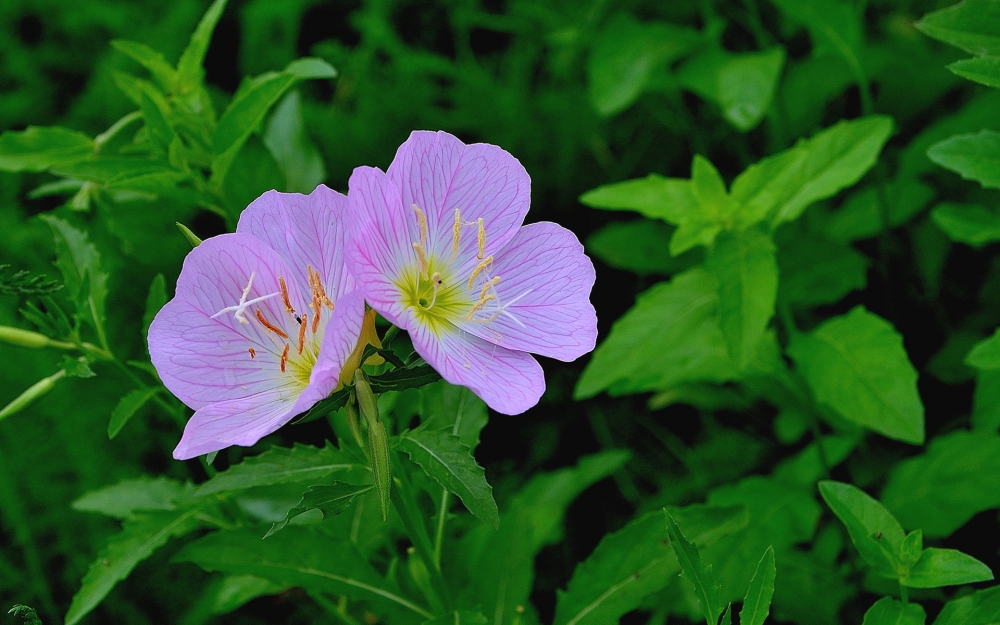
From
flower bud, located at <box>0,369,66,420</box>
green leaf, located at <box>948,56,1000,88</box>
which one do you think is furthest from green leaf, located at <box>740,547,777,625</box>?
flower bud, located at <box>0,369,66,420</box>

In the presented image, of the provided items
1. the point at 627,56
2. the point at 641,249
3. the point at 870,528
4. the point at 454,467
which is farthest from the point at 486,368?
the point at 627,56

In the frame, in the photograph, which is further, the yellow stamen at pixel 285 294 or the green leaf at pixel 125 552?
the green leaf at pixel 125 552

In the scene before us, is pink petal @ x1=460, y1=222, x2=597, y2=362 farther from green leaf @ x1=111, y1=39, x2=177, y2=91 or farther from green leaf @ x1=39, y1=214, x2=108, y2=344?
green leaf @ x1=111, y1=39, x2=177, y2=91

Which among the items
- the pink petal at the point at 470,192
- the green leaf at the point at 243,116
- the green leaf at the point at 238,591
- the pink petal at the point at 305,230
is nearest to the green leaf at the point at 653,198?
the pink petal at the point at 470,192

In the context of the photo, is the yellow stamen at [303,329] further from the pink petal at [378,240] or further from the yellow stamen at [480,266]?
the yellow stamen at [480,266]

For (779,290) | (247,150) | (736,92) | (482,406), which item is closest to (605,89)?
(736,92)

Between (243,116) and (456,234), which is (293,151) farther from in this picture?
(456,234)

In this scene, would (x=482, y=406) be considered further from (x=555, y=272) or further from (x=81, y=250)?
Answer: (x=81, y=250)
